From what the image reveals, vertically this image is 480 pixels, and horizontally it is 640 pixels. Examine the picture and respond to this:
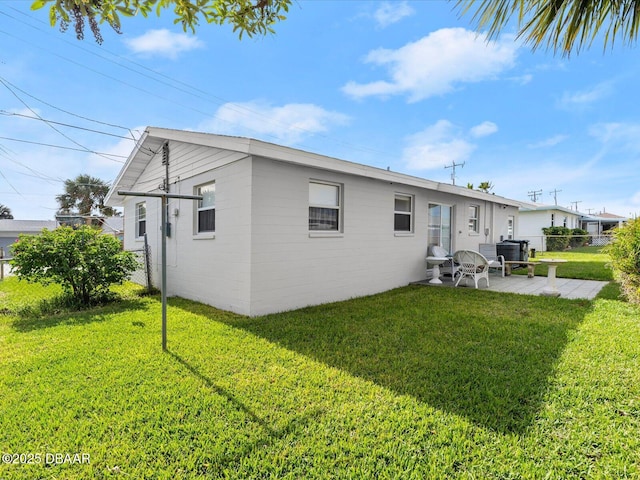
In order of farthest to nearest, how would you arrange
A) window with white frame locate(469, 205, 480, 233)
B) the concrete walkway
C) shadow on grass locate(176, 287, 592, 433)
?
window with white frame locate(469, 205, 480, 233), the concrete walkway, shadow on grass locate(176, 287, 592, 433)

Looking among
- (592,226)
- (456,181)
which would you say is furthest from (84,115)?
(592,226)

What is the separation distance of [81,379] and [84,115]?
1185 centimetres

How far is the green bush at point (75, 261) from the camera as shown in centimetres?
656

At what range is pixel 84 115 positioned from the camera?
11523 millimetres

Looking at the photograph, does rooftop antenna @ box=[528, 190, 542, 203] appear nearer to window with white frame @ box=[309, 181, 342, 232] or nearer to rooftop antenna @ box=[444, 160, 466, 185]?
rooftop antenna @ box=[444, 160, 466, 185]

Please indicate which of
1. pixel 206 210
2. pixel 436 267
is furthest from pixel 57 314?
pixel 436 267

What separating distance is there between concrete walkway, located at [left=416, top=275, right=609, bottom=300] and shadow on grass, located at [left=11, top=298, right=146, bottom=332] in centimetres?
754

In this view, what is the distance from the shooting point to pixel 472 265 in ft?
27.7

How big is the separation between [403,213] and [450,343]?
17.1ft

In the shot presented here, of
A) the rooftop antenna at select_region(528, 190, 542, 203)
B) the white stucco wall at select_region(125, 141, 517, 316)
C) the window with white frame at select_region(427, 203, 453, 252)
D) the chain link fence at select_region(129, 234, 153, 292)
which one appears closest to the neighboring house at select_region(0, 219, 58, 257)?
the chain link fence at select_region(129, 234, 153, 292)

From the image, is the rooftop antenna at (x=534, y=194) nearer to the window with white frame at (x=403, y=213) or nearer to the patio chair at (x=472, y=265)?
the patio chair at (x=472, y=265)

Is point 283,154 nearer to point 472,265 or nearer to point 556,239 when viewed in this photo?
point 472,265

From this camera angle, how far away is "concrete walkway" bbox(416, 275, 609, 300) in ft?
25.1

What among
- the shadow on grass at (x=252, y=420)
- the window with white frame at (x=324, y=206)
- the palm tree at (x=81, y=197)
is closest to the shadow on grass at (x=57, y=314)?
the shadow on grass at (x=252, y=420)
